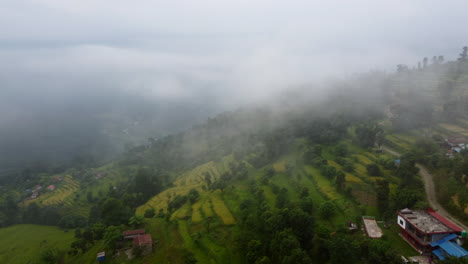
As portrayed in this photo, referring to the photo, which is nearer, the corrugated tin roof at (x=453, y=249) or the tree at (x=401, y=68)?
the corrugated tin roof at (x=453, y=249)

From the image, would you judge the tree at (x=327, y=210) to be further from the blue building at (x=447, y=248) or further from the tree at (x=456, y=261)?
the tree at (x=456, y=261)

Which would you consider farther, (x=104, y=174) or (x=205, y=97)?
(x=205, y=97)

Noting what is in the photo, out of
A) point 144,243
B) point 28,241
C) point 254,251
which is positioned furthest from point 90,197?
point 254,251

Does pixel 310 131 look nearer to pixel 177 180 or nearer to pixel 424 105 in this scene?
pixel 424 105

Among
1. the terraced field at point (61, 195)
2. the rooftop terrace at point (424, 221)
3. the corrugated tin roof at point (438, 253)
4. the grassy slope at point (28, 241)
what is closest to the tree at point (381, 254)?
the corrugated tin roof at point (438, 253)

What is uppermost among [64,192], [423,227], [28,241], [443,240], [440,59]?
[440,59]

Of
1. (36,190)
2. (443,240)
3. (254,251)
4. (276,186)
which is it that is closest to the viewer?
(443,240)

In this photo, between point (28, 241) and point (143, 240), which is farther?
point (28, 241)

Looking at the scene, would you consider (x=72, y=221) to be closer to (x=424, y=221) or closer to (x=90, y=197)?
(x=90, y=197)

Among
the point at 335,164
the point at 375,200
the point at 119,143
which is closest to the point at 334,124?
the point at 335,164
